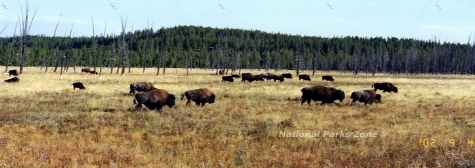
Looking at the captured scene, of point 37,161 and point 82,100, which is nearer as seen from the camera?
point 37,161

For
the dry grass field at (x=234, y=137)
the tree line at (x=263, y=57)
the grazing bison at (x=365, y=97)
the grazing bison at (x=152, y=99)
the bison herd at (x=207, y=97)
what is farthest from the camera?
the tree line at (x=263, y=57)

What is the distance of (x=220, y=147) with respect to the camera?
41.1ft

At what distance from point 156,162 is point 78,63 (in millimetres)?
127670

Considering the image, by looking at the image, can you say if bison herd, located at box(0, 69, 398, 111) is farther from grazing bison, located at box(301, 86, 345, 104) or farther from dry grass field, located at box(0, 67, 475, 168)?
dry grass field, located at box(0, 67, 475, 168)

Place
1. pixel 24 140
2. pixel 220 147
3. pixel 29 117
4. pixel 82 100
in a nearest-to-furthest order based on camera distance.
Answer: pixel 220 147, pixel 24 140, pixel 29 117, pixel 82 100

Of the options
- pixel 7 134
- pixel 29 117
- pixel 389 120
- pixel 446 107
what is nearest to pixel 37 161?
pixel 7 134

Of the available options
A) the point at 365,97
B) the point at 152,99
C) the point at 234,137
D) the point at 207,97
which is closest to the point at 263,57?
the point at 365,97

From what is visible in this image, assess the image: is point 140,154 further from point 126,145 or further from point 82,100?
point 82,100

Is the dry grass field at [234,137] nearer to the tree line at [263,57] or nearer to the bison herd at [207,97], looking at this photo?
the bison herd at [207,97]

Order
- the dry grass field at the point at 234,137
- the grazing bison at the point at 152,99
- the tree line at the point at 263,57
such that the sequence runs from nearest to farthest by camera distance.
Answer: the dry grass field at the point at 234,137 → the grazing bison at the point at 152,99 → the tree line at the point at 263,57

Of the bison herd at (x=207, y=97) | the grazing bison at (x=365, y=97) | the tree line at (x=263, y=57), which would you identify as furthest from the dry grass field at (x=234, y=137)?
the tree line at (x=263, y=57)

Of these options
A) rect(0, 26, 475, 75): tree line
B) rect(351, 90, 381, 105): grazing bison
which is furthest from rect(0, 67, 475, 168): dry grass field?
rect(0, 26, 475, 75): tree line

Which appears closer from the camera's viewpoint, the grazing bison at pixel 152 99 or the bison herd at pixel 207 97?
the grazing bison at pixel 152 99

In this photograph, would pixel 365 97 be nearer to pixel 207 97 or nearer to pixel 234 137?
pixel 207 97
